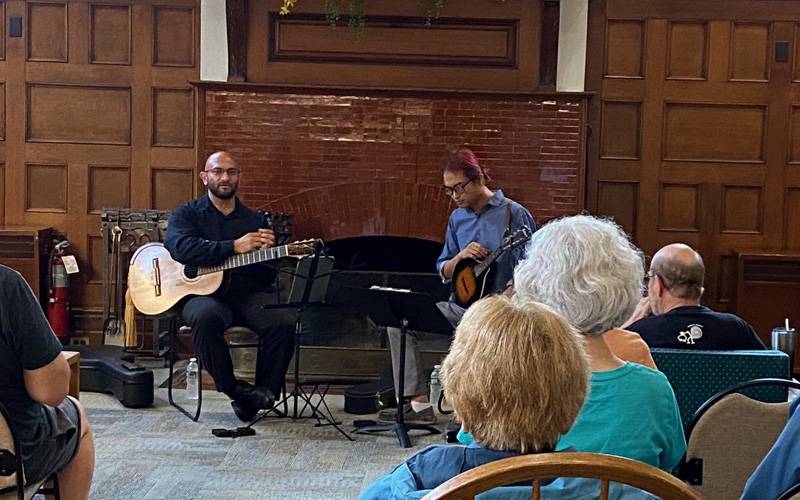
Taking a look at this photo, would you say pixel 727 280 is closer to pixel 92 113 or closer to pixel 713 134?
pixel 713 134

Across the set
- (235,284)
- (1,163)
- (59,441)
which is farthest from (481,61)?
(59,441)

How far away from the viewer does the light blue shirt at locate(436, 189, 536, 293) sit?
4.83 meters

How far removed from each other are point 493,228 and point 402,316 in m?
0.64

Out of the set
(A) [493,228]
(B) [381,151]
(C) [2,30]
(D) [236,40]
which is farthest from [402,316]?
(C) [2,30]

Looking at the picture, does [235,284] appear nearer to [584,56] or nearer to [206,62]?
[206,62]

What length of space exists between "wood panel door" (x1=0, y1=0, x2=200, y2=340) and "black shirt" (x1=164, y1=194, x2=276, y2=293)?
128 centimetres

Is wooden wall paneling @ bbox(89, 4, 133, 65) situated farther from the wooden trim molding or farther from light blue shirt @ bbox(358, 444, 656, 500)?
light blue shirt @ bbox(358, 444, 656, 500)

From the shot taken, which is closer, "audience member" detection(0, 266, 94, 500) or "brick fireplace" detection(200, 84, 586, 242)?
"audience member" detection(0, 266, 94, 500)

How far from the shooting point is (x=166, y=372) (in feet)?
20.1

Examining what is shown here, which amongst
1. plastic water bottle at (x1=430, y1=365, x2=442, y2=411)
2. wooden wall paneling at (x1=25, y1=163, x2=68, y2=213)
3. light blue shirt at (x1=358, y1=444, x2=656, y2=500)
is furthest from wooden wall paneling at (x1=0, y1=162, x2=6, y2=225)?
light blue shirt at (x1=358, y1=444, x2=656, y2=500)

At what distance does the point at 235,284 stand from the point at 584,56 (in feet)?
8.47

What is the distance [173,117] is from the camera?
6.51 m

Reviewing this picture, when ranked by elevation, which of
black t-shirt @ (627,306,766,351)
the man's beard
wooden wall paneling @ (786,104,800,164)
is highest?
wooden wall paneling @ (786,104,800,164)

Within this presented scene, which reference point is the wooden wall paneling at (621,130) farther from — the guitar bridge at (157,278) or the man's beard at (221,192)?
the guitar bridge at (157,278)
